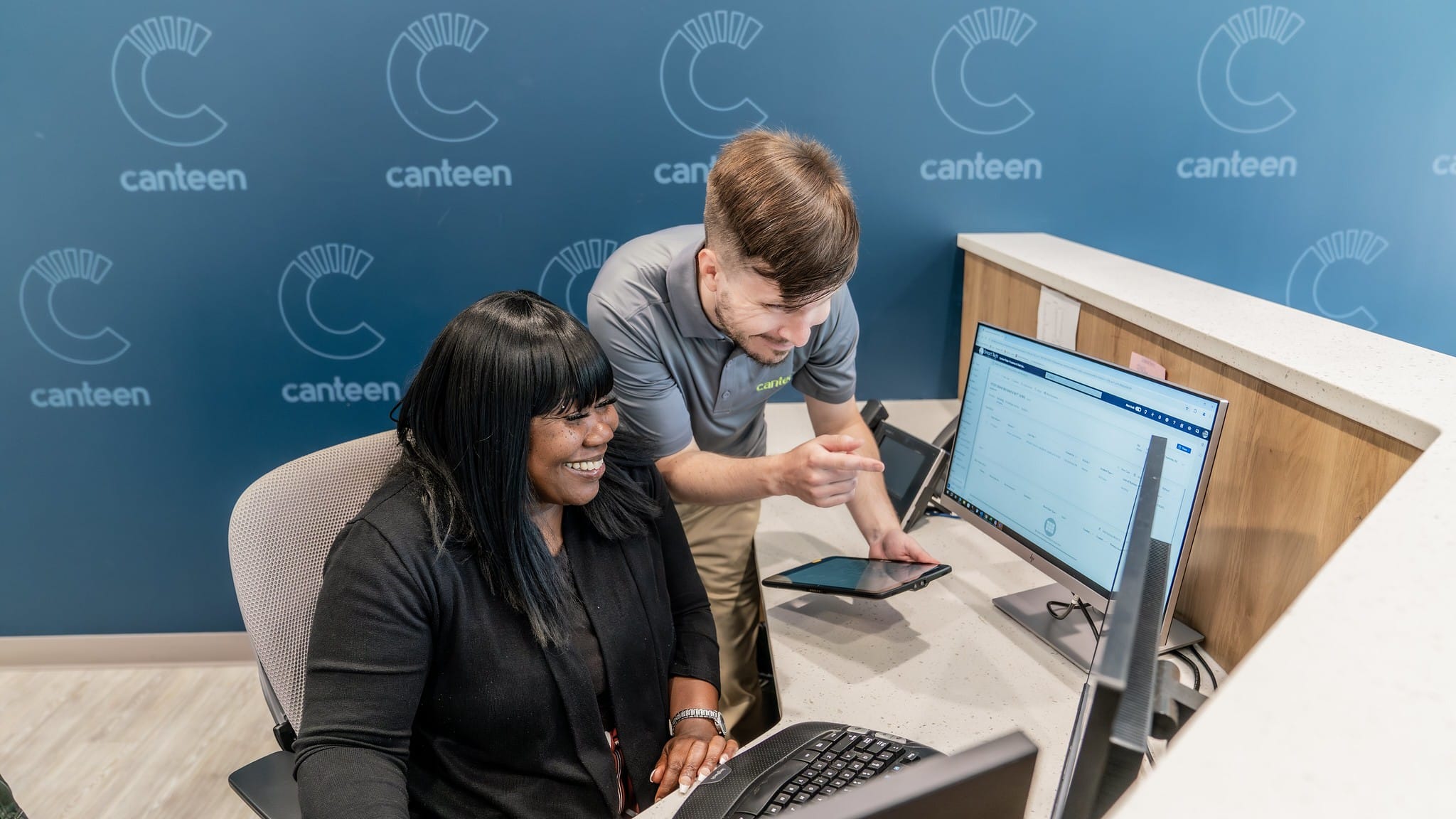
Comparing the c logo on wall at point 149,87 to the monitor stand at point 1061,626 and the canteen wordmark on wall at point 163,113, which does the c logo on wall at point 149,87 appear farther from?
the monitor stand at point 1061,626

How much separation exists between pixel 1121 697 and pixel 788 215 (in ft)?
3.03

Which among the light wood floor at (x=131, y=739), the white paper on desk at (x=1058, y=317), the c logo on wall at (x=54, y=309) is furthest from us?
the c logo on wall at (x=54, y=309)

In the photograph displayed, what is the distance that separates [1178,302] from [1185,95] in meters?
1.16

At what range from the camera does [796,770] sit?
1.02 meters

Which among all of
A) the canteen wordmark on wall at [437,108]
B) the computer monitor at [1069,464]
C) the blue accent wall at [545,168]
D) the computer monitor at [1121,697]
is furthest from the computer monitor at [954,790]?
the canteen wordmark on wall at [437,108]

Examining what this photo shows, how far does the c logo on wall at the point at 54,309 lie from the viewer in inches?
90.8

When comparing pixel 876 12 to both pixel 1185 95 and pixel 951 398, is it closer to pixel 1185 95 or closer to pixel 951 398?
pixel 1185 95

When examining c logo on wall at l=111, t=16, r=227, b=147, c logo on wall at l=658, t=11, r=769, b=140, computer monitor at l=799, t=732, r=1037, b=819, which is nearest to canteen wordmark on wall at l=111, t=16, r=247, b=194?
c logo on wall at l=111, t=16, r=227, b=147

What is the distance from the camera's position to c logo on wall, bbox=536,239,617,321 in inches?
93.6

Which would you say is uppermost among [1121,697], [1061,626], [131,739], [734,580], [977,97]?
[977,97]

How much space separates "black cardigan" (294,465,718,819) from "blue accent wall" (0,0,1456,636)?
4.08 ft

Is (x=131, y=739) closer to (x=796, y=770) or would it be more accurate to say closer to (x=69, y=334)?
(x=69, y=334)

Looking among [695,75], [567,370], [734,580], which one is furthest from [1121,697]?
[695,75]

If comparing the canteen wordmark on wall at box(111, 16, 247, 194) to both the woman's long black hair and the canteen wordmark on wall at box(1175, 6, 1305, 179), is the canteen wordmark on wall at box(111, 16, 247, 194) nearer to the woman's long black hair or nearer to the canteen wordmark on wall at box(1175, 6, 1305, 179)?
the woman's long black hair
